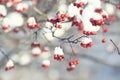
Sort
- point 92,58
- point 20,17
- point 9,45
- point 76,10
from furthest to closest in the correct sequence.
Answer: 1. point 92,58
2. point 9,45
3. point 20,17
4. point 76,10

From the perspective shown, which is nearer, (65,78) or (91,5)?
(91,5)

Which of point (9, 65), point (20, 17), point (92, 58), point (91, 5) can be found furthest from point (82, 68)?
point (91, 5)

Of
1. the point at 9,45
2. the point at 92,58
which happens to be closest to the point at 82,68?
the point at 92,58

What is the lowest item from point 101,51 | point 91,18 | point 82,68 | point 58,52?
point 82,68

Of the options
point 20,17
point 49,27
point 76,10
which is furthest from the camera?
point 20,17

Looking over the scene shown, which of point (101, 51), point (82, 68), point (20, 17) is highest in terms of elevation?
point (20, 17)

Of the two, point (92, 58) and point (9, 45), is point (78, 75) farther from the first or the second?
point (9, 45)

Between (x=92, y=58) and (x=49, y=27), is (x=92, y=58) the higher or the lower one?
the lower one

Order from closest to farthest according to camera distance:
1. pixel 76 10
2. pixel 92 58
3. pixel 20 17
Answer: pixel 76 10
pixel 20 17
pixel 92 58

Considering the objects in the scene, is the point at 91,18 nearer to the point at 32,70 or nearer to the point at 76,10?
the point at 76,10
